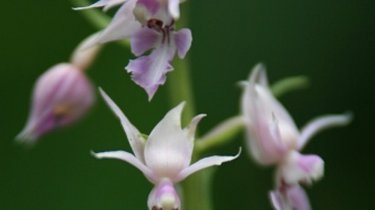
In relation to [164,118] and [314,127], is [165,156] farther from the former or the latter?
[314,127]

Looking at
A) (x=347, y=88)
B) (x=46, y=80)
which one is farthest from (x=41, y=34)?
(x=46, y=80)

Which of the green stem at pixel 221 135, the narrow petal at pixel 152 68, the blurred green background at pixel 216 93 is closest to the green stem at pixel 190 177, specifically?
the green stem at pixel 221 135

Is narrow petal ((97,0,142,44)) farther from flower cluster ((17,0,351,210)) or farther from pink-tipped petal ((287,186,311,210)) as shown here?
pink-tipped petal ((287,186,311,210))

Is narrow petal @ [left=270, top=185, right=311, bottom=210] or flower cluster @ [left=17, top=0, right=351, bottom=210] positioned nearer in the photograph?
flower cluster @ [left=17, top=0, right=351, bottom=210]

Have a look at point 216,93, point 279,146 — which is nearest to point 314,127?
point 279,146

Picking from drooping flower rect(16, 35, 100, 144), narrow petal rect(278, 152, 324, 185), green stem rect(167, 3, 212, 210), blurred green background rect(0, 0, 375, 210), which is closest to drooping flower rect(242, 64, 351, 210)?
narrow petal rect(278, 152, 324, 185)

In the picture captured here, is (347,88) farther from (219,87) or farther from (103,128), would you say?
(103,128)
